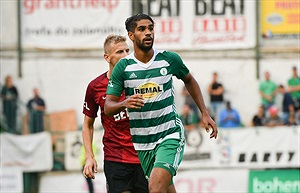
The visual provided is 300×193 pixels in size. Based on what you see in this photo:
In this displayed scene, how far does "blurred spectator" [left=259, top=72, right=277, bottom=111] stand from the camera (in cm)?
2066

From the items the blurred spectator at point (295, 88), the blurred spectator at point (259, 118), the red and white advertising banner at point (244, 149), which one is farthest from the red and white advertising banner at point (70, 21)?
the blurred spectator at point (295, 88)

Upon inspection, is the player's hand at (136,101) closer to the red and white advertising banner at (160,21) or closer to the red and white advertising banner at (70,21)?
the red and white advertising banner at (160,21)

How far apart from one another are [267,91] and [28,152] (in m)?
6.07

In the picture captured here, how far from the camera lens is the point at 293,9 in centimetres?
2155

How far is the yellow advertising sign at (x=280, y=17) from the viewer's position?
21.5 m

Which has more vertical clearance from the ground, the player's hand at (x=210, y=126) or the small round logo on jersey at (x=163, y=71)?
the small round logo on jersey at (x=163, y=71)

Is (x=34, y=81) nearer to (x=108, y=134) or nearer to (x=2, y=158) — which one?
(x=2, y=158)

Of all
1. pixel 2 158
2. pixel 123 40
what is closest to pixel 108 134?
pixel 123 40

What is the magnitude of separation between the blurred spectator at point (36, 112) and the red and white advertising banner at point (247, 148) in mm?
3997

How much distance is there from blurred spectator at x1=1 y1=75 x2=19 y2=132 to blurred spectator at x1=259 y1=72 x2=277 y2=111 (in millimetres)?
6221

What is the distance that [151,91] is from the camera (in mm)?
7969

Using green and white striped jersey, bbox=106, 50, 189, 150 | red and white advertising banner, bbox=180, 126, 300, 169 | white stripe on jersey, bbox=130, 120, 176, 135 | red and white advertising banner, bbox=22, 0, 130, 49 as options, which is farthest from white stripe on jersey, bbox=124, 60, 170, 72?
red and white advertising banner, bbox=22, 0, 130, 49

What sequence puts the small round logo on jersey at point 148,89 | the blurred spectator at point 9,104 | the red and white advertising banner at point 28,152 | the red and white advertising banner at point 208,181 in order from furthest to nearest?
the blurred spectator at point 9,104
the red and white advertising banner at point 28,152
the red and white advertising banner at point 208,181
the small round logo on jersey at point 148,89

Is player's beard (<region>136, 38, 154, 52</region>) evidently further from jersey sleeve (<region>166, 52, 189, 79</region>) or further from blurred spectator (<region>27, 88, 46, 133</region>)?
blurred spectator (<region>27, 88, 46, 133</region>)
